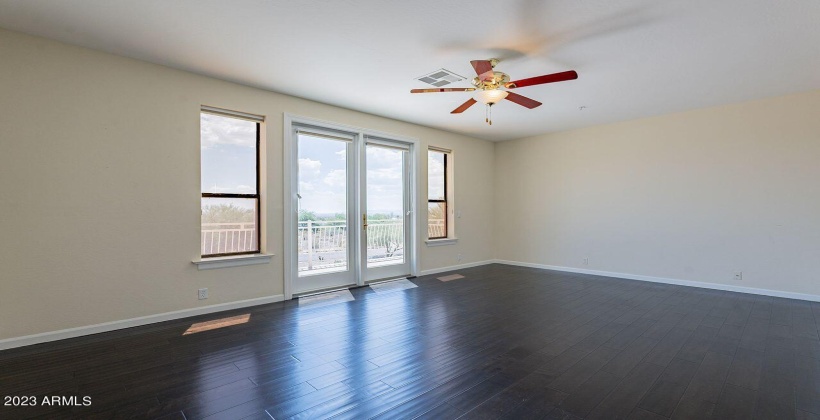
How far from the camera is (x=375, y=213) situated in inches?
225

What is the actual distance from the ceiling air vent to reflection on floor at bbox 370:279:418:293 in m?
2.89

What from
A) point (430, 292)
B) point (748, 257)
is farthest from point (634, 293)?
point (430, 292)

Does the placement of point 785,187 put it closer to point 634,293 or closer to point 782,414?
point 634,293

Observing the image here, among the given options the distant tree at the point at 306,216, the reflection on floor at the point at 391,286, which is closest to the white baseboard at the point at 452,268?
the reflection on floor at the point at 391,286

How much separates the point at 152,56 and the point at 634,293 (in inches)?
253

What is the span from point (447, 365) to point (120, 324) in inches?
126

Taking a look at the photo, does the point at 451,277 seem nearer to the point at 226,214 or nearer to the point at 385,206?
the point at 385,206

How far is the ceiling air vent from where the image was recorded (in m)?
3.90

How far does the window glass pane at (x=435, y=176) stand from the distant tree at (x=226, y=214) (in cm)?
323

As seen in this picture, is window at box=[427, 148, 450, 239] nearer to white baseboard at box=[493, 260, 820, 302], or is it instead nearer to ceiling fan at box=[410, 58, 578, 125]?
white baseboard at box=[493, 260, 820, 302]

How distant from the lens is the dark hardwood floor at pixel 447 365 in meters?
2.08

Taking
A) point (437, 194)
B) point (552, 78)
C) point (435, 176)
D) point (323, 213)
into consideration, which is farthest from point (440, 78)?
point (437, 194)

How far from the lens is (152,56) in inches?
137

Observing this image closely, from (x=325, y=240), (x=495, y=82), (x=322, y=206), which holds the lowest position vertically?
(x=325, y=240)
